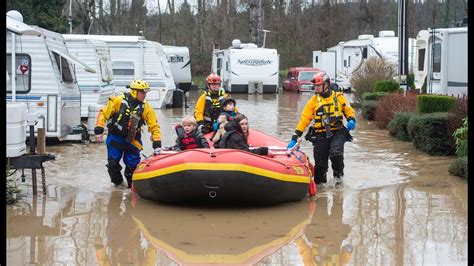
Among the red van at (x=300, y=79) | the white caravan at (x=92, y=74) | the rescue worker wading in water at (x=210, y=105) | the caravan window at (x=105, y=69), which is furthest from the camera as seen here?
the red van at (x=300, y=79)

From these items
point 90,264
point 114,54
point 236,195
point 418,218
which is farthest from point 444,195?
point 114,54

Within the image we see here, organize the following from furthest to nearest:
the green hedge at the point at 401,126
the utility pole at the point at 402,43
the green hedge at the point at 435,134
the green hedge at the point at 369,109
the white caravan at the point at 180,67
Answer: the white caravan at the point at 180,67 → the green hedge at the point at 369,109 → the utility pole at the point at 402,43 → the green hedge at the point at 401,126 → the green hedge at the point at 435,134

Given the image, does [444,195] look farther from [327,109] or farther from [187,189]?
→ [187,189]

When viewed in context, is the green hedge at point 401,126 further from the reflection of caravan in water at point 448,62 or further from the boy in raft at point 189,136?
the boy in raft at point 189,136

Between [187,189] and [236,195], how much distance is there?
564 mm

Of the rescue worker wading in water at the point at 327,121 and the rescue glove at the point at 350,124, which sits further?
the rescue worker wading in water at the point at 327,121

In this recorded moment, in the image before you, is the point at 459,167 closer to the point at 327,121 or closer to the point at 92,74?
the point at 327,121

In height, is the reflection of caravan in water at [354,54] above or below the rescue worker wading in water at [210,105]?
above

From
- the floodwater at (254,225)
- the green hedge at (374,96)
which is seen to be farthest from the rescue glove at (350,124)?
the green hedge at (374,96)

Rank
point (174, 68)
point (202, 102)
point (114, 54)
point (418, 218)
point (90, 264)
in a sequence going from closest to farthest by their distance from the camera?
1. point (90, 264)
2. point (418, 218)
3. point (202, 102)
4. point (114, 54)
5. point (174, 68)

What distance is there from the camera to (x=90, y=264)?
23.7 feet

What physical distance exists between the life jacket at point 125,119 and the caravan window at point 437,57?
9.68 m

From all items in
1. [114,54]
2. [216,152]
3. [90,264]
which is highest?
[114,54]

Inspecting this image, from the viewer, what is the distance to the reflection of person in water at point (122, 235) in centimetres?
748
